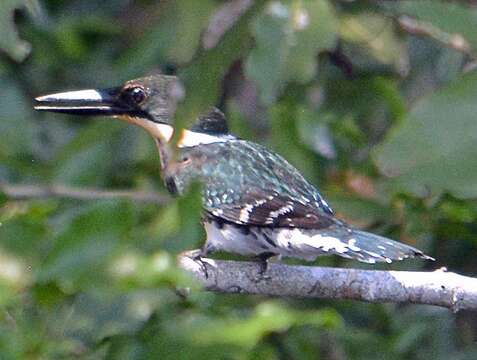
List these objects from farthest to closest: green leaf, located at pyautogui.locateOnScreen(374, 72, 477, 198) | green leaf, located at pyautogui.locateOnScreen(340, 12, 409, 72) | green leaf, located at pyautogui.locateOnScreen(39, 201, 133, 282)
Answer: green leaf, located at pyautogui.locateOnScreen(340, 12, 409, 72) → green leaf, located at pyautogui.locateOnScreen(374, 72, 477, 198) → green leaf, located at pyautogui.locateOnScreen(39, 201, 133, 282)

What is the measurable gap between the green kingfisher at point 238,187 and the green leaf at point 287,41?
0.20 meters

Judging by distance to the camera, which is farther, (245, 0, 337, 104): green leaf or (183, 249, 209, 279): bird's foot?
(245, 0, 337, 104): green leaf

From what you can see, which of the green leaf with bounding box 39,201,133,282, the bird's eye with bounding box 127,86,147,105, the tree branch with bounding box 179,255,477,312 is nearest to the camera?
the green leaf with bounding box 39,201,133,282

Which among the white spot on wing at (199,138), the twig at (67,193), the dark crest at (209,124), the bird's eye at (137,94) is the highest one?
the bird's eye at (137,94)

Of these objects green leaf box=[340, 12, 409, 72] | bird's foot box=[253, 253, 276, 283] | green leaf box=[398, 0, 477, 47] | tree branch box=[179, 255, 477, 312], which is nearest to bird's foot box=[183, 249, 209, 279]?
tree branch box=[179, 255, 477, 312]

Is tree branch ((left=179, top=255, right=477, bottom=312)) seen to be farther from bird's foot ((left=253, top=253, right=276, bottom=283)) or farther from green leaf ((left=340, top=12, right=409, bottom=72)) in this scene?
green leaf ((left=340, top=12, right=409, bottom=72))

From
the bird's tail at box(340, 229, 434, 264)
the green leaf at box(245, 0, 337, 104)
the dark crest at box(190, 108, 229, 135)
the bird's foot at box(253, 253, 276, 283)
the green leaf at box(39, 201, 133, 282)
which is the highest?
the green leaf at box(39, 201, 133, 282)

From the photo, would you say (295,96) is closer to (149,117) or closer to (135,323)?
Answer: (149,117)

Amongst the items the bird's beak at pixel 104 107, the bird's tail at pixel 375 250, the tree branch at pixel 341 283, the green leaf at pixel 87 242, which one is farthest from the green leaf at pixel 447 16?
the green leaf at pixel 87 242

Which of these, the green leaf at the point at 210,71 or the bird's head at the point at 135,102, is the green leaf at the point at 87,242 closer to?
the green leaf at the point at 210,71

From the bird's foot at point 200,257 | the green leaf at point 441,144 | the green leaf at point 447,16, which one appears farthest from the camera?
the green leaf at point 447,16

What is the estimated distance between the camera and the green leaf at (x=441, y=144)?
341 centimetres

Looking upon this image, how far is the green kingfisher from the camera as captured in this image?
346cm

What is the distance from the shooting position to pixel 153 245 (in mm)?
2418
